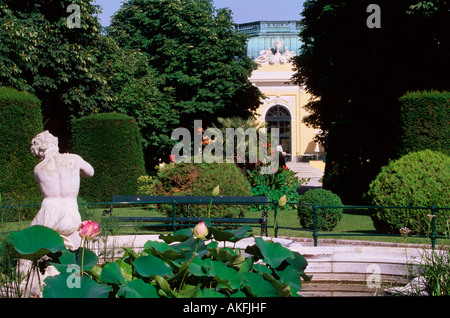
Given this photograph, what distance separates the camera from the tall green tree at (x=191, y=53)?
25359 mm

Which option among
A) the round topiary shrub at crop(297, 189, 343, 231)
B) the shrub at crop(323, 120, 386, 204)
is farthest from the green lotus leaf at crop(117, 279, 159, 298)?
the shrub at crop(323, 120, 386, 204)

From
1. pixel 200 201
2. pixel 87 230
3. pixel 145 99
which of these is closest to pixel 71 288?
pixel 87 230

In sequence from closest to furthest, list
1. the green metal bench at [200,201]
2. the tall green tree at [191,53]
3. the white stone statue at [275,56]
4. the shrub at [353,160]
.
→ the green metal bench at [200,201] < the shrub at [353,160] < the tall green tree at [191,53] < the white stone statue at [275,56]

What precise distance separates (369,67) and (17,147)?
35.3 feet

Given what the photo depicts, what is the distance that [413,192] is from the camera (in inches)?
340

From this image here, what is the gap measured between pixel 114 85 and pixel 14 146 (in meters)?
11.9

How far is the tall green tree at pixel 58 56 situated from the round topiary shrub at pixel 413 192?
11.9m

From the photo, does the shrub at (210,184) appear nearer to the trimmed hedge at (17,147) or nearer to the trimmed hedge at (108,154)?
the trimmed hedge at (17,147)

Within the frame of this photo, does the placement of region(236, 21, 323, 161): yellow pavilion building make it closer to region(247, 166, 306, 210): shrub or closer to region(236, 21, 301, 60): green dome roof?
region(236, 21, 301, 60): green dome roof

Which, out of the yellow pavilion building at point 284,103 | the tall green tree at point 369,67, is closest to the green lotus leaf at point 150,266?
the tall green tree at point 369,67

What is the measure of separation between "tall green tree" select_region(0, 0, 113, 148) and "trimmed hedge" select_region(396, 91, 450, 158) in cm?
1149

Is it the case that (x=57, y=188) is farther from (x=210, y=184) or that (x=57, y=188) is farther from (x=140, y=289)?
(x=210, y=184)

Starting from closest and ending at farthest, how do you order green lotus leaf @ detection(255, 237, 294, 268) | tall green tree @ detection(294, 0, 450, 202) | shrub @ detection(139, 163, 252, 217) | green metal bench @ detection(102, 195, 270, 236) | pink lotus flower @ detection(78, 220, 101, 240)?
pink lotus flower @ detection(78, 220, 101, 240)
green lotus leaf @ detection(255, 237, 294, 268)
green metal bench @ detection(102, 195, 270, 236)
shrub @ detection(139, 163, 252, 217)
tall green tree @ detection(294, 0, 450, 202)

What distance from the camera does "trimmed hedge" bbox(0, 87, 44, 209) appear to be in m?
10.8
